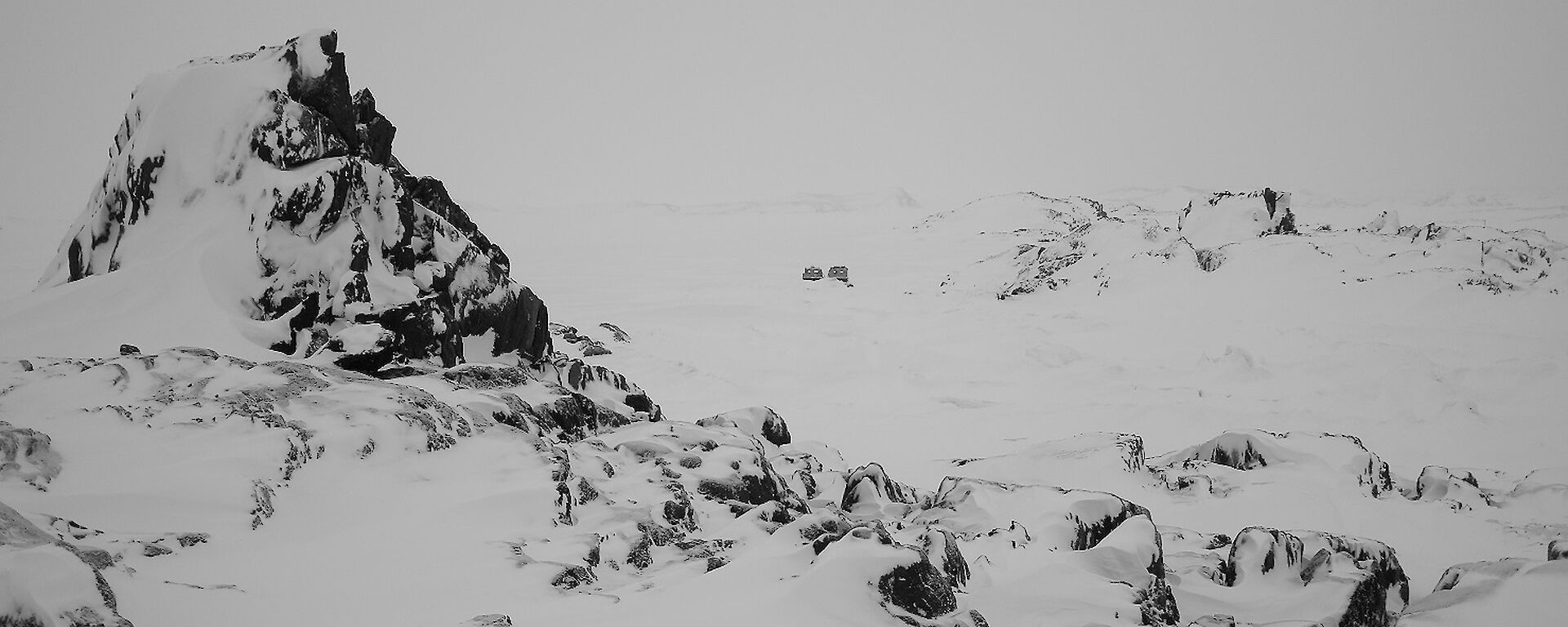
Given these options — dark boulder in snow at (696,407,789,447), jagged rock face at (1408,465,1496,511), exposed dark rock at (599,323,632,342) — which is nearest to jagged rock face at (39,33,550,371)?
dark boulder in snow at (696,407,789,447)

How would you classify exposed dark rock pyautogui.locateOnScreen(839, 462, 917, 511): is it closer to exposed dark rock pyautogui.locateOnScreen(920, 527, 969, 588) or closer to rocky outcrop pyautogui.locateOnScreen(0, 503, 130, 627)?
exposed dark rock pyautogui.locateOnScreen(920, 527, 969, 588)

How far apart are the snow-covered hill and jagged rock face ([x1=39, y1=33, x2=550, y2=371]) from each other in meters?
0.04

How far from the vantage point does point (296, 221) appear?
895 centimetres

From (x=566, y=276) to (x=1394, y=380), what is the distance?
2592 centimetres

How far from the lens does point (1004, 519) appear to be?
6.54 m

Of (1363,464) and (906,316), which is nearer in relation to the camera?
(1363,464)

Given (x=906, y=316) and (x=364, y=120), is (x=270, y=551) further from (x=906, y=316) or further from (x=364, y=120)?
(x=906, y=316)

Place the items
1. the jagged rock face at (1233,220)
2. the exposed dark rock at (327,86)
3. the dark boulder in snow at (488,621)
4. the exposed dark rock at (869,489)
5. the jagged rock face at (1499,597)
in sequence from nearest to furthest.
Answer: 1. the dark boulder in snow at (488,621)
2. the jagged rock face at (1499,597)
3. the exposed dark rock at (869,489)
4. the exposed dark rock at (327,86)
5. the jagged rock face at (1233,220)

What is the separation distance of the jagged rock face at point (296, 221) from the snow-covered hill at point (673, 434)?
0.14 feet

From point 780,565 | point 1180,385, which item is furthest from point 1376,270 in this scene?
point 780,565

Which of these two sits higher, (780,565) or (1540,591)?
(780,565)

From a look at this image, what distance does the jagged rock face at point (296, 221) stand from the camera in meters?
8.69

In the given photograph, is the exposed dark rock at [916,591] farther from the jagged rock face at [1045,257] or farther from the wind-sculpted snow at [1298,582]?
the jagged rock face at [1045,257]

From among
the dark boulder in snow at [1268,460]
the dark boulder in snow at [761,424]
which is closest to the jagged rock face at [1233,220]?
the dark boulder in snow at [1268,460]
